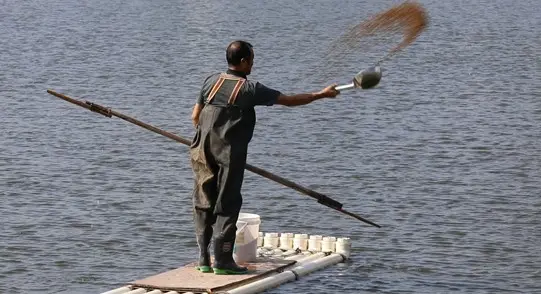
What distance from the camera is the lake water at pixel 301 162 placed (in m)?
14.0

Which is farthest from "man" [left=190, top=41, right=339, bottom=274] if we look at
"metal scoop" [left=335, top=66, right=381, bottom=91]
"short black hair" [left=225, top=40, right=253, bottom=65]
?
"metal scoop" [left=335, top=66, right=381, bottom=91]

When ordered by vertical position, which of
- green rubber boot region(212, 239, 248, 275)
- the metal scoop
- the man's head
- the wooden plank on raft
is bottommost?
the wooden plank on raft

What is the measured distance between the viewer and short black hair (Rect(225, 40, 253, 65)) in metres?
11.3

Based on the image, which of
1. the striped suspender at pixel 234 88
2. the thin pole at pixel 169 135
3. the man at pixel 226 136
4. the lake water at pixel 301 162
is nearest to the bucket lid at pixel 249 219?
the thin pole at pixel 169 135

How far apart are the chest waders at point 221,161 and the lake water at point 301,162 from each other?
4.36 feet

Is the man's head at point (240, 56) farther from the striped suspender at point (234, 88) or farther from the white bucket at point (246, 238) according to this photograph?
the white bucket at point (246, 238)

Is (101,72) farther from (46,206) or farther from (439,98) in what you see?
(46,206)

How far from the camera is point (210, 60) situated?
33.2m

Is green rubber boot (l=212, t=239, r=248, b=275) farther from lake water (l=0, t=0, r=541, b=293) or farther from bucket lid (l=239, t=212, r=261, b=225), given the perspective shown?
lake water (l=0, t=0, r=541, b=293)

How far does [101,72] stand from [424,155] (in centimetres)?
1147

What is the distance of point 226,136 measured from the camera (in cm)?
1133

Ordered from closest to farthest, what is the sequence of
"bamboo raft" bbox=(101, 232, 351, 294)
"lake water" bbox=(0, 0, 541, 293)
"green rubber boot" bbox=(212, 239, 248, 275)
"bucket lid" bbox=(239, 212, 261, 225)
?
1. "bamboo raft" bbox=(101, 232, 351, 294)
2. "green rubber boot" bbox=(212, 239, 248, 275)
3. "bucket lid" bbox=(239, 212, 261, 225)
4. "lake water" bbox=(0, 0, 541, 293)

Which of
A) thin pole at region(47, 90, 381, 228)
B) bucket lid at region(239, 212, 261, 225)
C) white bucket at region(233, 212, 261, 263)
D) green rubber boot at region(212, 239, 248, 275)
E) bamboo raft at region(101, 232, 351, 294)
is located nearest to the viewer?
bamboo raft at region(101, 232, 351, 294)

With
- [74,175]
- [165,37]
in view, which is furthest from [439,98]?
[165,37]
